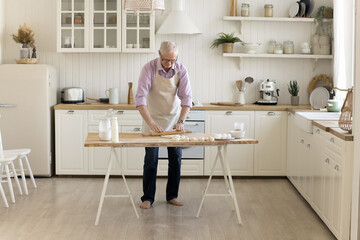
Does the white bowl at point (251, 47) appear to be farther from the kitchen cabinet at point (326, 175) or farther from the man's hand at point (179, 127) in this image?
the man's hand at point (179, 127)

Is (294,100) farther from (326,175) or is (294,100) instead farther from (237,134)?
(237,134)

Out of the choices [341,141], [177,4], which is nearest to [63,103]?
[177,4]

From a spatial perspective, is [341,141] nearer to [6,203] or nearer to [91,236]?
[91,236]

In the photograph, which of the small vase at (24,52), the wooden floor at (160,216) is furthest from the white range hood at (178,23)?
the wooden floor at (160,216)

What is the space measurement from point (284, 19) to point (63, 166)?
307cm

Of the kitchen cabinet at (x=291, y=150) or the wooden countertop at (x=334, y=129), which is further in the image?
the kitchen cabinet at (x=291, y=150)

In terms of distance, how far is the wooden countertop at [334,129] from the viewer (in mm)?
4191

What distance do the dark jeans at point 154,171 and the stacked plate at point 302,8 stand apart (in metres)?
2.53

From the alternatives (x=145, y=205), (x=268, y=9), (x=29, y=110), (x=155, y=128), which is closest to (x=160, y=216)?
(x=145, y=205)

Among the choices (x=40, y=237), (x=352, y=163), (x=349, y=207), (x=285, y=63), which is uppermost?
(x=285, y=63)

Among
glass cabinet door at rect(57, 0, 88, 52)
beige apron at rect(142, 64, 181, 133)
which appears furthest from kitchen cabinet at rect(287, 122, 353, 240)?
glass cabinet door at rect(57, 0, 88, 52)

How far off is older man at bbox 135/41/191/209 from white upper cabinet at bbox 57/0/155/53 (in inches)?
57.2

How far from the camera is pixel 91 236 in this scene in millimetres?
4469

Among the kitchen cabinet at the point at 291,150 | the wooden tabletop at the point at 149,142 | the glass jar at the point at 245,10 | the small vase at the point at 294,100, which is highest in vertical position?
the glass jar at the point at 245,10
